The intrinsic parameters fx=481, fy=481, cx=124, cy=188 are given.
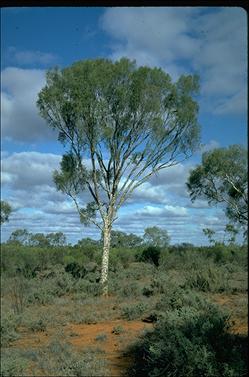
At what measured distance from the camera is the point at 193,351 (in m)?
6.50

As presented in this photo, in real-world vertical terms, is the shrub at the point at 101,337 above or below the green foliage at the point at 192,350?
below

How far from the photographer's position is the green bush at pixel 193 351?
6262 millimetres

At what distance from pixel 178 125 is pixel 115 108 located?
249 centimetres

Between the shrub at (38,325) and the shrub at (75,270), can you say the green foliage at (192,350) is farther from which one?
the shrub at (75,270)

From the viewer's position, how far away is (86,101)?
16.8m

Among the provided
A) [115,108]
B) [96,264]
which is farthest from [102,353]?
[96,264]

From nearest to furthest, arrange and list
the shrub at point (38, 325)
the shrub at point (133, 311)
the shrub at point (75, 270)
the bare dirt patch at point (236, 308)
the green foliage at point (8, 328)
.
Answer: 1. the bare dirt patch at point (236, 308)
2. the green foliage at point (8, 328)
3. the shrub at point (38, 325)
4. the shrub at point (133, 311)
5. the shrub at point (75, 270)

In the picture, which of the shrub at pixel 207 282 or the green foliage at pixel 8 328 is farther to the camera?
the shrub at pixel 207 282

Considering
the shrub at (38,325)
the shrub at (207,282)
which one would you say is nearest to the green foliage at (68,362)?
the shrub at (38,325)

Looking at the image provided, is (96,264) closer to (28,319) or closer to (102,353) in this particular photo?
(28,319)

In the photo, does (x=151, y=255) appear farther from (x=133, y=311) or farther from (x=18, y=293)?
(x=133, y=311)

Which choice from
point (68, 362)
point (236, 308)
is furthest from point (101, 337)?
point (236, 308)

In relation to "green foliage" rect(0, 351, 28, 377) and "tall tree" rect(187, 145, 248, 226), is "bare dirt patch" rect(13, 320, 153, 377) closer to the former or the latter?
"green foliage" rect(0, 351, 28, 377)

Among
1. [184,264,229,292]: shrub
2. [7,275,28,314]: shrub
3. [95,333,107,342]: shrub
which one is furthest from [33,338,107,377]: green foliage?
[184,264,229,292]: shrub
